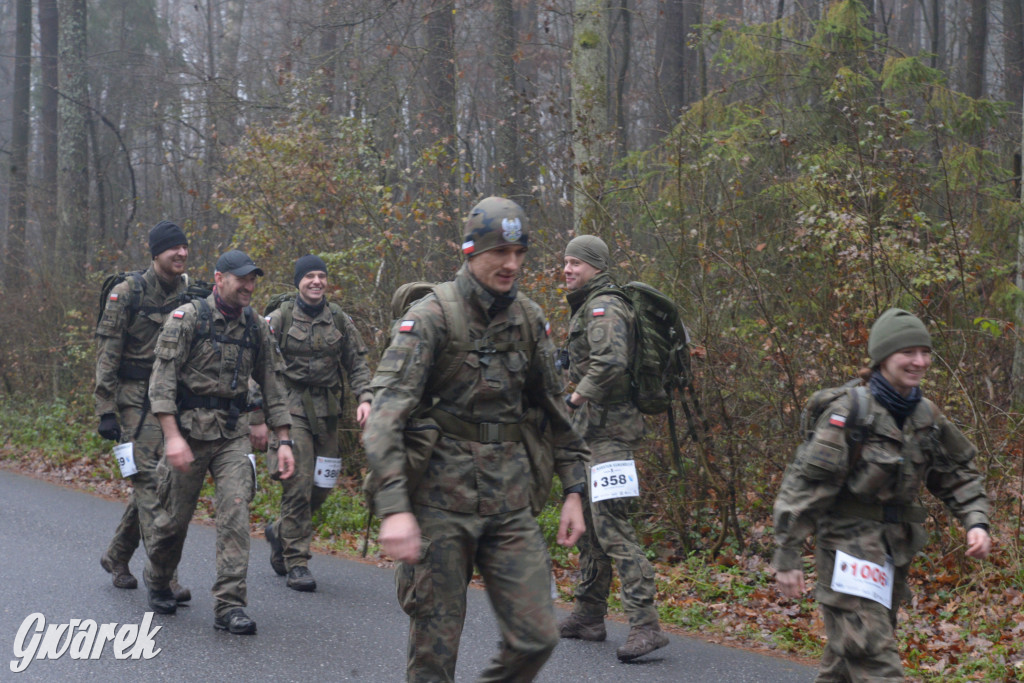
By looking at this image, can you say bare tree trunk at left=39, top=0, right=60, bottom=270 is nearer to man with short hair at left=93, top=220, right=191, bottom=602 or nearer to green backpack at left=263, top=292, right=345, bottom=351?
→ green backpack at left=263, top=292, right=345, bottom=351

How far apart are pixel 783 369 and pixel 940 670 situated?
3.11m

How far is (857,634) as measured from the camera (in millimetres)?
4211

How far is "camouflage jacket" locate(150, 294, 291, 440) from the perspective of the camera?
6.46 meters

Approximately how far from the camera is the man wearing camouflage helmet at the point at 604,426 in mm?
6160

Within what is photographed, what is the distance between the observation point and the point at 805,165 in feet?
35.1

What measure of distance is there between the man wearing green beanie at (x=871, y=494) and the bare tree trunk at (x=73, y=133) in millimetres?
16859

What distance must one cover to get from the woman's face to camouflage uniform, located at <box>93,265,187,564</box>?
15.5 ft

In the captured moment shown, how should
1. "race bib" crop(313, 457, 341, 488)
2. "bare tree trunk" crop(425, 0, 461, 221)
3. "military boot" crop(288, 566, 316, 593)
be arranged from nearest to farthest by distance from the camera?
1. "military boot" crop(288, 566, 316, 593)
2. "race bib" crop(313, 457, 341, 488)
3. "bare tree trunk" crop(425, 0, 461, 221)

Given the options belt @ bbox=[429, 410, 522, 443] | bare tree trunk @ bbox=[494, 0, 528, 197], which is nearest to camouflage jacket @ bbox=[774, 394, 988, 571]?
belt @ bbox=[429, 410, 522, 443]

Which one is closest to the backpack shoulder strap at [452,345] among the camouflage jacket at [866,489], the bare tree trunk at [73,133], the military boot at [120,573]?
the camouflage jacket at [866,489]

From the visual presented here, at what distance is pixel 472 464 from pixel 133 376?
Answer: 4315mm

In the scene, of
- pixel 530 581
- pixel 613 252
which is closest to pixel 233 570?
pixel 530 581

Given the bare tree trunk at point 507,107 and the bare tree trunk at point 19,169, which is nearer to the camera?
the bare tree trunk at point 507,107

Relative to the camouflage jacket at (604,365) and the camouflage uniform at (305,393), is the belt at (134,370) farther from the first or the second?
the camouflage jacket at (604,365)
